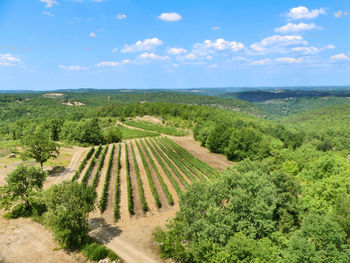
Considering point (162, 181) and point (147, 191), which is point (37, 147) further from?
point (162, 181)


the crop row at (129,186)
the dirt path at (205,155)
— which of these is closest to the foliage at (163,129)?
the dirt path at (205,155)

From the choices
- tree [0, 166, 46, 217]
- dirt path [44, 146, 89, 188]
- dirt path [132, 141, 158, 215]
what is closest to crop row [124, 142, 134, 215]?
dirt path [132, 141, 158, 215]

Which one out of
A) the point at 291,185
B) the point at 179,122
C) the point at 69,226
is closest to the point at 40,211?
the point at 69,226

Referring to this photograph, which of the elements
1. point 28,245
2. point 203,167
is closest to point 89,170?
point 28,245

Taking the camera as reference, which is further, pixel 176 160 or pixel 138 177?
pixel 176 160

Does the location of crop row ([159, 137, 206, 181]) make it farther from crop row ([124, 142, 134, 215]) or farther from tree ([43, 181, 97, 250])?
Result: tree ([43, 181, 97, 250])
